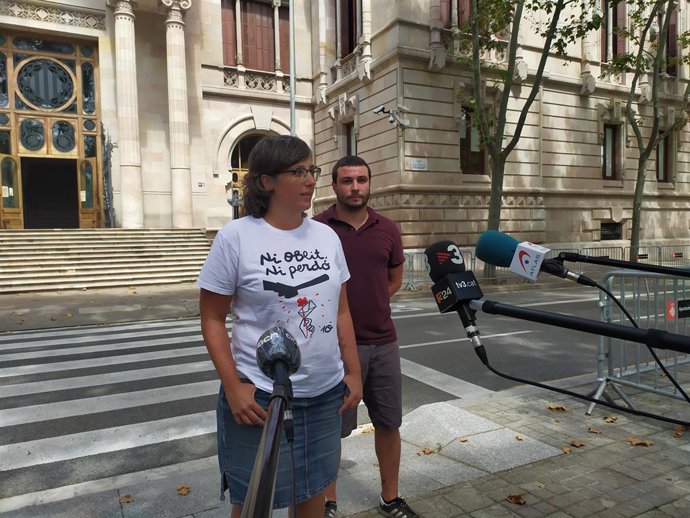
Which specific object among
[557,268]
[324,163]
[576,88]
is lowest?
[557,268]

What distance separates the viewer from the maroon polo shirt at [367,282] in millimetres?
3174

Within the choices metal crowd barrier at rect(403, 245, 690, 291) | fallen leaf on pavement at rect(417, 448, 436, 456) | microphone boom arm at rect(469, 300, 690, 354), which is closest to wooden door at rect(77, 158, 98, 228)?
metal crowd barrier at rect(403, 245, 690, 291)

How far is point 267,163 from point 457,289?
92cm

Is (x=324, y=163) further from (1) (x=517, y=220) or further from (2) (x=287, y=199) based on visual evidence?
(2) (x=287, y=199)

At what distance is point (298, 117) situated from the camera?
87.2ft

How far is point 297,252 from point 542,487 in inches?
98.0

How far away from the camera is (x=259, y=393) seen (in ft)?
6.97

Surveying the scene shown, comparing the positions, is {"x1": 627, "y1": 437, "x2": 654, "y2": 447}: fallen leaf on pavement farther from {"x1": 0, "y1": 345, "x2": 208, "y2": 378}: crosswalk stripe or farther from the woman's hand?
{"x1": 0, "y1": 345, "x2": 208, "y2": 378}: crosswalk stripe

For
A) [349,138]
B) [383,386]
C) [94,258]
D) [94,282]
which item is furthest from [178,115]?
[383,386]

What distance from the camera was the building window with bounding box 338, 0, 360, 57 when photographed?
2384 centimetres

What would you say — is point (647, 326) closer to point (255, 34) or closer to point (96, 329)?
point (96, 329)

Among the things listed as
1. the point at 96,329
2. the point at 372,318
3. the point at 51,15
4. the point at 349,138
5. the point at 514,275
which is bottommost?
the point at 96,329

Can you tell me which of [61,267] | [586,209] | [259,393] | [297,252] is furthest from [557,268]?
[586,209]

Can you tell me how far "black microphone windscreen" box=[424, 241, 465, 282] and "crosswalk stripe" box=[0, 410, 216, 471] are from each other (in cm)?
349
